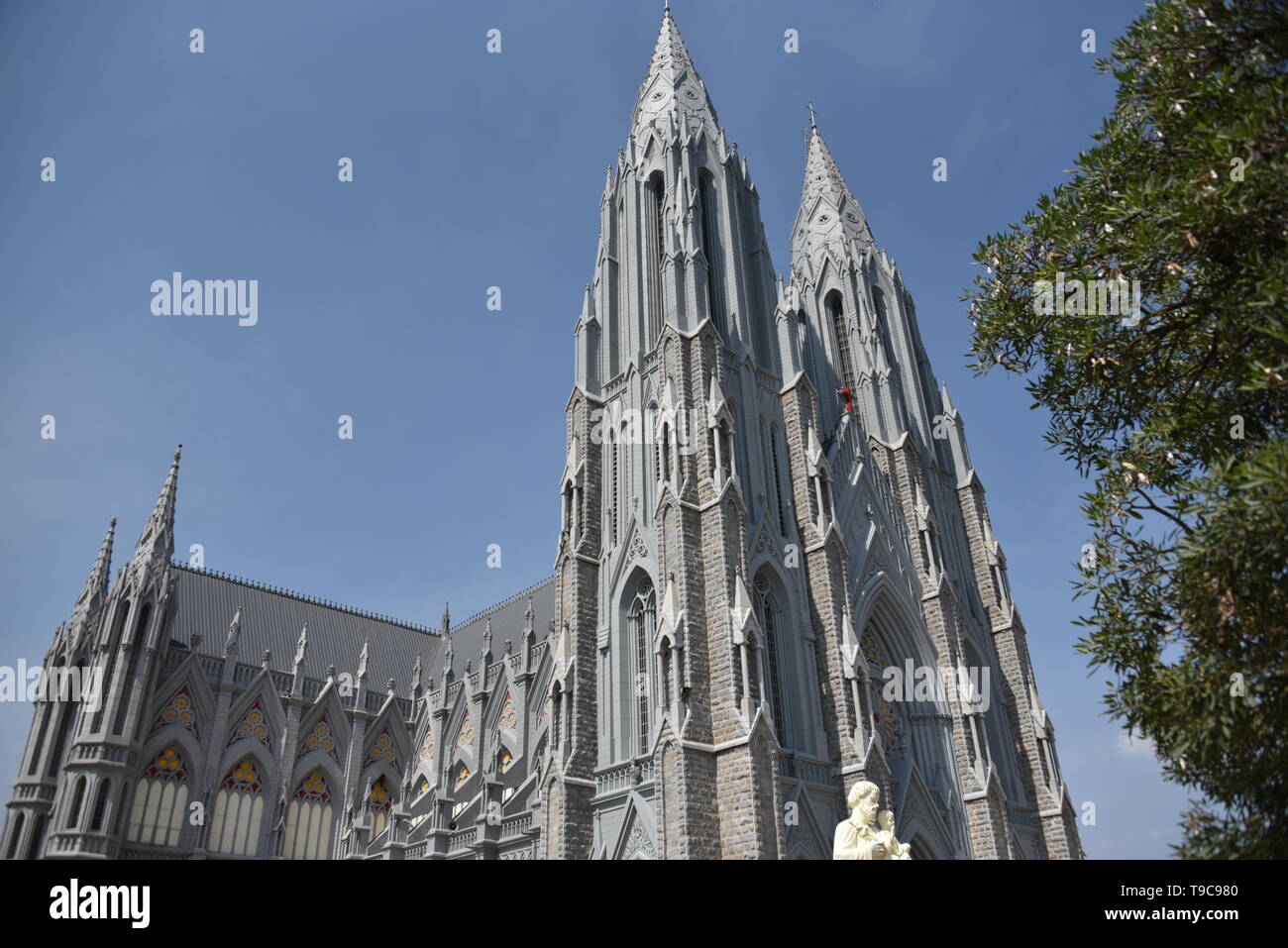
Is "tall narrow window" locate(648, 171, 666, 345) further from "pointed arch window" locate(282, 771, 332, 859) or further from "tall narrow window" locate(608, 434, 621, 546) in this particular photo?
"pointed arch window" locate(282, 771, 332, 859)

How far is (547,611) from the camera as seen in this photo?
1583 inches

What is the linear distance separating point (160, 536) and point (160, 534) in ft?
0.28

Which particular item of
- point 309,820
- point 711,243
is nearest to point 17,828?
point 309,820

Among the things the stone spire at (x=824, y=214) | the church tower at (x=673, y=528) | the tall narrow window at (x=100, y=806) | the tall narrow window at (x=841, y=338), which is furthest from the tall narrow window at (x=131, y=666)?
the stone spire at (x=824, y=214)

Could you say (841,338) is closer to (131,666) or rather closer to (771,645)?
(771,645)

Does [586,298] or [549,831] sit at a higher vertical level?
[586,298]

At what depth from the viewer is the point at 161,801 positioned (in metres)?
33.2

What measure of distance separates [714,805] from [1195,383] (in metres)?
15.0

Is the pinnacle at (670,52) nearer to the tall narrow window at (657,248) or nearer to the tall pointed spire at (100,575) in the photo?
the tall narrow window at (657,248)

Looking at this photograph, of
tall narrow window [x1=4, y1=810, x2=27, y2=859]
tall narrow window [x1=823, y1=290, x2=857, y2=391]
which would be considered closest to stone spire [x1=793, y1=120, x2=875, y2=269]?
tall narrow window [x1=823, y1=290, x2=857, y2=391]

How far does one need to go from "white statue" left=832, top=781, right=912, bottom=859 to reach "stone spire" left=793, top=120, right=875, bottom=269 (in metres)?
37.1

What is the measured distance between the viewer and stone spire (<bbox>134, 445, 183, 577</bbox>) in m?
34.6

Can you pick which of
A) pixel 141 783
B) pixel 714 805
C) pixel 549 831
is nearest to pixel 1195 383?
pixel 714 805
